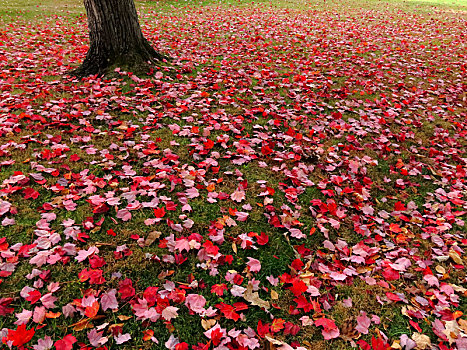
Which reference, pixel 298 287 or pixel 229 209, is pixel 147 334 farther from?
pixel 229 209

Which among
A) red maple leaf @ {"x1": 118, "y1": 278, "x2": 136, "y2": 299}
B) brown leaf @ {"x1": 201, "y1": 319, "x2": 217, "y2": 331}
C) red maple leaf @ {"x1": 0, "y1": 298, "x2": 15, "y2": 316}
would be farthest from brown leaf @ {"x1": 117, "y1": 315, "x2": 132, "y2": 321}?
red maple leaf @ {"x1": 0, "y1": 298, "x2": 15, "y2": 316}

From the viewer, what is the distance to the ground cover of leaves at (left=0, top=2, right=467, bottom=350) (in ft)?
7.82

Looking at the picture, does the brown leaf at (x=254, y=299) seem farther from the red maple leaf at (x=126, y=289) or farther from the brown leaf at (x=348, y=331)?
the red maple leaf at (x=126, y=289)

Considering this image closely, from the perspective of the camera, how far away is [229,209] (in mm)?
3350

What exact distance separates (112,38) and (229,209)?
457 cm

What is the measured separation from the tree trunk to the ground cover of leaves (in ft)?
1.25

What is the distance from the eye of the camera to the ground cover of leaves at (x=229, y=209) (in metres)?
2.38

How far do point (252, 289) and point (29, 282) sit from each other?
1951 mm

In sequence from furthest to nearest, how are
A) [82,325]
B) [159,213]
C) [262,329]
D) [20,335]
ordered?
[159,213] → [262,329] → [82,325] → [20,335]

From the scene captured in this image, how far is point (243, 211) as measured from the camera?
3.40 m

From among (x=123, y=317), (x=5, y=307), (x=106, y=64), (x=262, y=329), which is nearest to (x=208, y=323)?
(x=262, y=329)

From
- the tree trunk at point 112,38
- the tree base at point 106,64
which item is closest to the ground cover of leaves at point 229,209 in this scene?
the tree base at point 106,64

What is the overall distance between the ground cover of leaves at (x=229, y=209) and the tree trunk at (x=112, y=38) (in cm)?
38

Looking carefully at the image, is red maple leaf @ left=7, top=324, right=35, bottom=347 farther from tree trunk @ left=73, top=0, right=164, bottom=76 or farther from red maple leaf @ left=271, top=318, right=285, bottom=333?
tree trunk @ left=73, top=0, right=164, bottom=76
